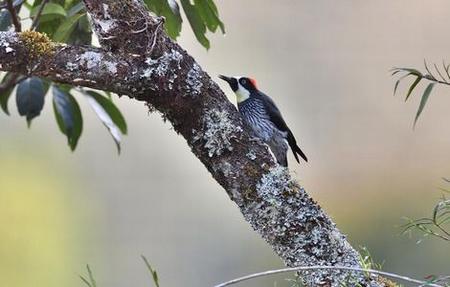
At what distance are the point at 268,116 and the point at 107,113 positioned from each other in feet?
1.54

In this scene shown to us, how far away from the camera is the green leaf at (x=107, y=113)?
6.14 feet

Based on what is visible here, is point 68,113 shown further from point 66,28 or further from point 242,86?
point 242,86

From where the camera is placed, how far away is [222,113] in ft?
3.34

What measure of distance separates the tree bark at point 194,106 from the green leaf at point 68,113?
0.81m

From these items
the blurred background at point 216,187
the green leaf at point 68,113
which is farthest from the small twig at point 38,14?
the blurred background at point 216,187

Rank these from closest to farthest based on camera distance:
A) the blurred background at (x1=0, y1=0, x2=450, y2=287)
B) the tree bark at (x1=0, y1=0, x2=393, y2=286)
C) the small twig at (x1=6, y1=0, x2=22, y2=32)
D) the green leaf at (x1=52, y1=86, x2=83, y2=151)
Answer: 1. the tree bark at (x1=0, y1=0, x2=393, y2=286)
2. the small twig at (x1=6, y1=0, x2=22, y2=32)
3. the green leaf at (x1=52, y1=86, x2=83, y2=151)
4. the blurred background at (x1=0, y1=0, x2=450, y2=287)

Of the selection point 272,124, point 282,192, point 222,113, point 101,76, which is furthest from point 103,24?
point 272,124

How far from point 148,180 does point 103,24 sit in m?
2.22

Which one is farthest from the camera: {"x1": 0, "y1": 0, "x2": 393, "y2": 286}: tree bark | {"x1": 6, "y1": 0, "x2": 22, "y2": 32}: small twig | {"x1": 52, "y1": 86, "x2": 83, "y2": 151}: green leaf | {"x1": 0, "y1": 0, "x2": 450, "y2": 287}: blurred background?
{"x1": 0, "y1": 0, "x2": 450, "y2": 287}: blurred background

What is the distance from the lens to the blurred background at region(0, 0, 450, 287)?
307 cm

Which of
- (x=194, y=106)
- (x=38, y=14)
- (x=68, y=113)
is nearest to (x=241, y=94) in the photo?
(x=68, y=113)

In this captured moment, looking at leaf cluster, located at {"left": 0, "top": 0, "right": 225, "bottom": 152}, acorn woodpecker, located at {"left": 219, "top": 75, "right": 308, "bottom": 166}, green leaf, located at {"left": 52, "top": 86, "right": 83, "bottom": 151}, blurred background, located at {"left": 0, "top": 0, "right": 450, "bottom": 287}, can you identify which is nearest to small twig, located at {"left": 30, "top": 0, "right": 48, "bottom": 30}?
leaf cluster, located at {"left": 0, "top": 0, "right": 225, "bottom": 152}

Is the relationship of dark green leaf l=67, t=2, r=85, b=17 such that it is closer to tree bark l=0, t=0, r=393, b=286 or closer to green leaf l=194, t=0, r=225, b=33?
green leaf l=194, t=0, r=225, b=33

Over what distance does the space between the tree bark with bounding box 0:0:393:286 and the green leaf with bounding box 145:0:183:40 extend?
45 centimetres
